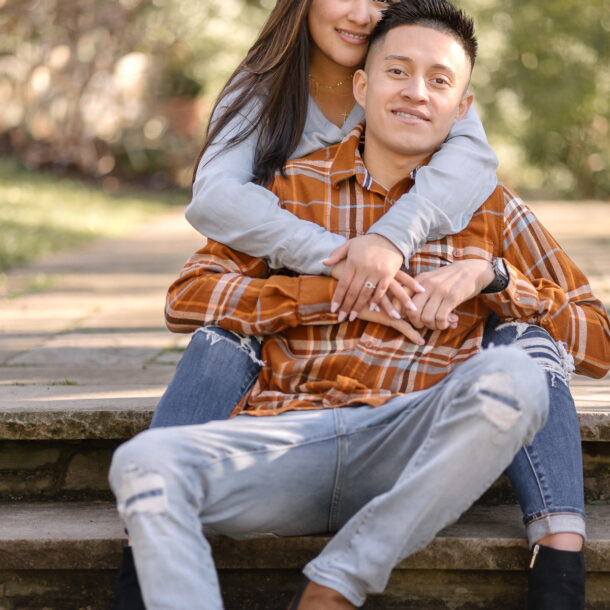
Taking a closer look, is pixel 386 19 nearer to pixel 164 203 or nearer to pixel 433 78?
pixel 433 78

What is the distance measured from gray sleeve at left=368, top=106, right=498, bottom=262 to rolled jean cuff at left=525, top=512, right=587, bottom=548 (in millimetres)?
670

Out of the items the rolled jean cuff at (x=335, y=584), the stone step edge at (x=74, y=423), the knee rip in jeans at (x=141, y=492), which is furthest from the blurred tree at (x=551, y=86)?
the knee rip in jeans at (x=141, y=492)

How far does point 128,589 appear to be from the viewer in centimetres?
197

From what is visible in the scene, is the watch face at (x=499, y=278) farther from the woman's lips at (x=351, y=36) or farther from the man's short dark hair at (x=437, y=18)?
the woman's lips at (x=351, y=36)

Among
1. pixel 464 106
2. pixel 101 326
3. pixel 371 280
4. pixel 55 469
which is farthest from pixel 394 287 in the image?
pixel 101 326

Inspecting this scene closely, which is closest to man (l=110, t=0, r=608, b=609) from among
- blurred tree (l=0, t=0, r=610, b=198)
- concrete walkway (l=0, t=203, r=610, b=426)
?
concrete walkway (l=0, t=203, r=610, b=426)

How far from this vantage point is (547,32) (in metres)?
12.8

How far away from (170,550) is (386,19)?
1.49 metres

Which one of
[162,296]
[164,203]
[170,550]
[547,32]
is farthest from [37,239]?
[547,32]

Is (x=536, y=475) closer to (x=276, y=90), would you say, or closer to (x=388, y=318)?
(x=388, y=318)

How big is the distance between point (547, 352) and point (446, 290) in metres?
0.29

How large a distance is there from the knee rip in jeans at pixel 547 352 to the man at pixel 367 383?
38mm

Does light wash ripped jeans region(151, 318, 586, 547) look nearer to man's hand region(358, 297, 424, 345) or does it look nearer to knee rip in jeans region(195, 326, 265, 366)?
knee rip in jeans region(195, 326, 265, 366)

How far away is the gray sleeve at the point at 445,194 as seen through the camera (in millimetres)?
2225
